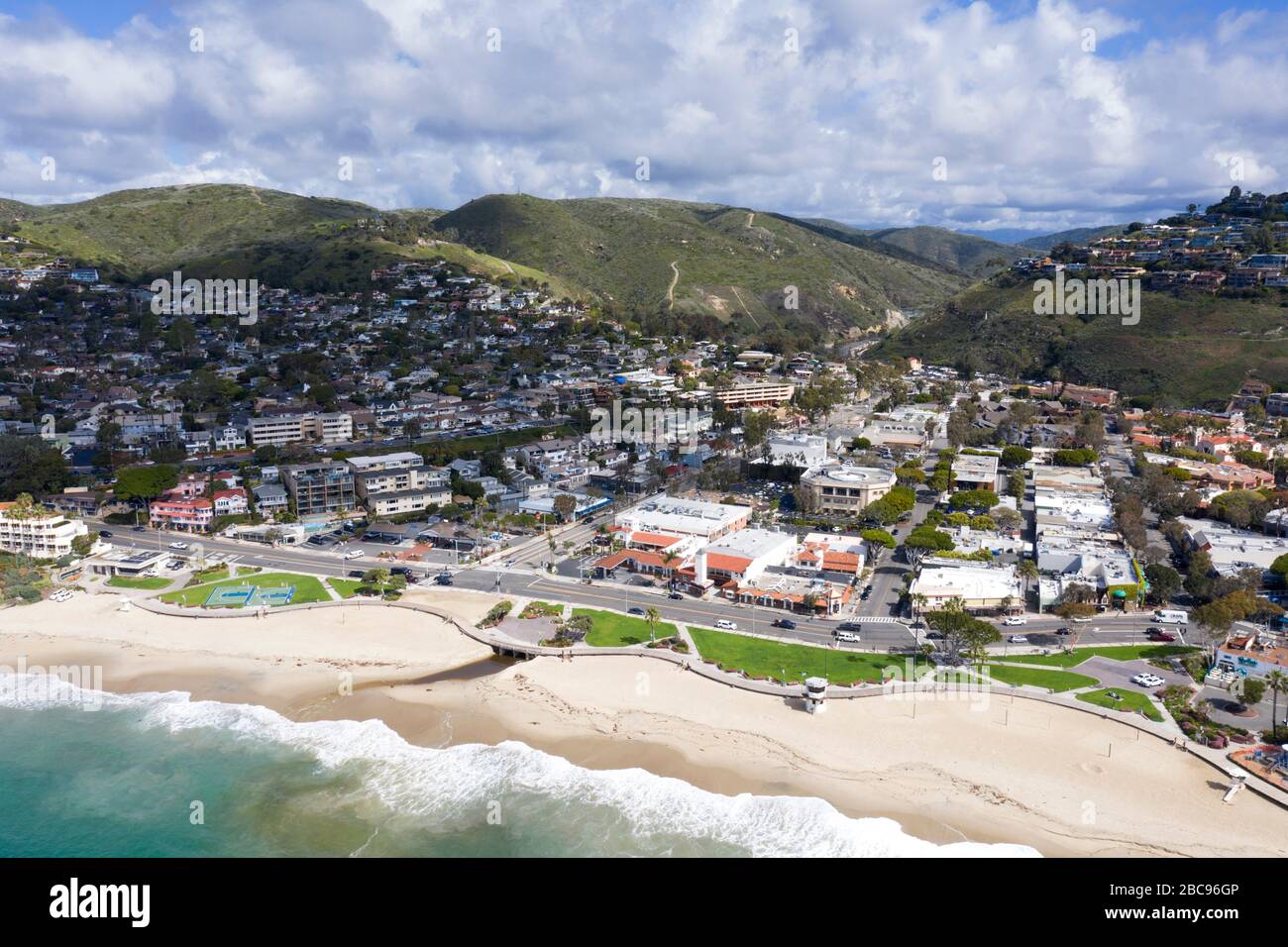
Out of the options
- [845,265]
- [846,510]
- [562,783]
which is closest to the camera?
[562,783]

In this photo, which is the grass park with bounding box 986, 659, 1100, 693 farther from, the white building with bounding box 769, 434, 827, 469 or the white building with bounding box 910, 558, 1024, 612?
the white building with bounding box 769, 434, 827, 469

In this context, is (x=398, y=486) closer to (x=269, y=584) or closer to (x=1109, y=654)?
(x=269, y=584)

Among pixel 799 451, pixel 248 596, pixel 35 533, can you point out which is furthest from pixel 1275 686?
pixel 35 533

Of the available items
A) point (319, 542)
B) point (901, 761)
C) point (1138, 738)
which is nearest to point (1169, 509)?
point (1138, 738)

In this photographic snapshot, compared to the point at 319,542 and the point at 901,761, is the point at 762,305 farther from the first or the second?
the point at 901,761

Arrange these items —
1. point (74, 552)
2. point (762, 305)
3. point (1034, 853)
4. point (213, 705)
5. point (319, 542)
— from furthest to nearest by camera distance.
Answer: point (762, 305) → point (319, 542) → point (74, 552) → point (213, 705) → point (1034, 853)

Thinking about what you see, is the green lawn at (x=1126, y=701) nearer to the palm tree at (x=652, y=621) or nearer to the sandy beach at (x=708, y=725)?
the sandy beach at (x=708, y=725)
